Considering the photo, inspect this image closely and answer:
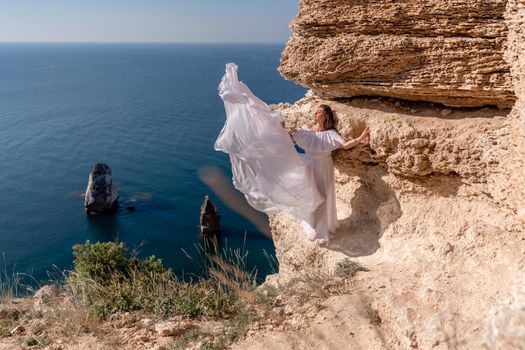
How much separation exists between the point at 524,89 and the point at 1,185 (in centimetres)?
4830

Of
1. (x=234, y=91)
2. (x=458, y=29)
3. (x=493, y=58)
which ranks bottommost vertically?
(x=234, y=91)

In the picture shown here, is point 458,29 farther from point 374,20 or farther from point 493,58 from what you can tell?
point 374,20

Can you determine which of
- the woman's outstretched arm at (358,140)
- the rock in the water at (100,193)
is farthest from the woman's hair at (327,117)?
the rock in the water at (100,193)

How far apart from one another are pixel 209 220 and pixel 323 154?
2439cm

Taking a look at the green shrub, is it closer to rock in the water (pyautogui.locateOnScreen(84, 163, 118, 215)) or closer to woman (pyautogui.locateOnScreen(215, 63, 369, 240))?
woman (pyautogui.locateOnScreen(215, 63, 369, 240))

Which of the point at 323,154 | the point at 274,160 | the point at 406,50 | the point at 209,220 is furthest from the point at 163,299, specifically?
the point at 209,220

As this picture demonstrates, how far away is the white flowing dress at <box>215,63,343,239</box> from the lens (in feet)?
22.2

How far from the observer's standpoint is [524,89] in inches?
188

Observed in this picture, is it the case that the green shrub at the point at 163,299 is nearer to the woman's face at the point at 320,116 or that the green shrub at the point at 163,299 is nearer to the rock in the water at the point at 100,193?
the woman's face at the point at 320,116

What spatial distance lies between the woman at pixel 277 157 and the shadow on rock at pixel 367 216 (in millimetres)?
322

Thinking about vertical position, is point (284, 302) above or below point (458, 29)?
below

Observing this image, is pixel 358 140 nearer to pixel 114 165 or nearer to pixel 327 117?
pixel 327 117

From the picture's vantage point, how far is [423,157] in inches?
243

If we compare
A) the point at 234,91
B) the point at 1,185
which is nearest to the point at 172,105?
the point at 1,185
